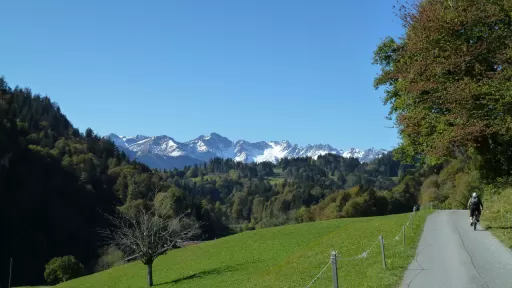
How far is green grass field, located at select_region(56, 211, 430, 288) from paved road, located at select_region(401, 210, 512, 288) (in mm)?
692

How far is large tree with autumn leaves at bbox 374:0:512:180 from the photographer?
2241cm

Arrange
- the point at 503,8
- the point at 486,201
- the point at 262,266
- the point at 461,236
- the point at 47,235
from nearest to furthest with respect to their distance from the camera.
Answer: the point at 503,8, the point at 461,236, the point at 486,201, the point at 262,266, the point at 47,235

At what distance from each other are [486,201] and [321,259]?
1284 centimetres

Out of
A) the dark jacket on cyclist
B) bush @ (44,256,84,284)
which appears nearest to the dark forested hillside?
bush @ (44,256,84,284)

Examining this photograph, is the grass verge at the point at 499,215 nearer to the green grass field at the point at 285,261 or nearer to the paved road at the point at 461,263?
the paved road at the point at 461,263

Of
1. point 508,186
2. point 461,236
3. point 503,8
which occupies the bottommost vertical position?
point 461,236

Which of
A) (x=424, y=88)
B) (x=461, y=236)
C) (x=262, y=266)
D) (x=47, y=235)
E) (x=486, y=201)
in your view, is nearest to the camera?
(x=424, y=88)

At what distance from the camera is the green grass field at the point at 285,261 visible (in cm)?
2084

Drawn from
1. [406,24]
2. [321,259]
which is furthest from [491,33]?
[321,259]

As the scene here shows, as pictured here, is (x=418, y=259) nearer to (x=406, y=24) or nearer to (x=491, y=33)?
(x=491, y=33)

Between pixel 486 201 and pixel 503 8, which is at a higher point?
pixel 503 8

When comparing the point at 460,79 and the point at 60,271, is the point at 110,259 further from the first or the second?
the point at 460,79

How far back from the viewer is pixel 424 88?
1005 inches

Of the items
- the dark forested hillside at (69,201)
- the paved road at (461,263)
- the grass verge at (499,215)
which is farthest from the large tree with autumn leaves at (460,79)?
the dark forested hillside at (69,201)
